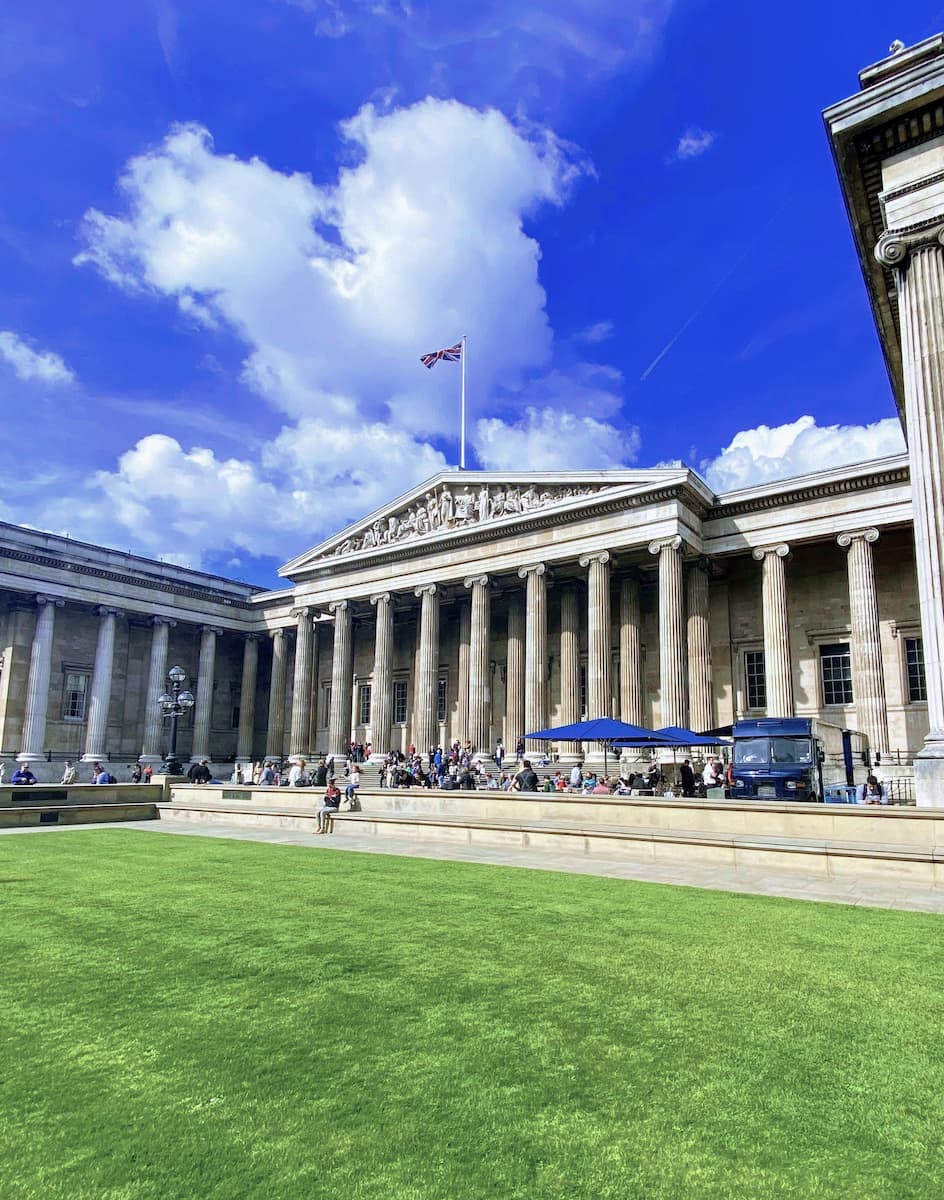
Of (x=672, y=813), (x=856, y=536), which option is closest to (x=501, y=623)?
(x=856, y=536)

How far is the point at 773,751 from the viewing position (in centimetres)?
2208

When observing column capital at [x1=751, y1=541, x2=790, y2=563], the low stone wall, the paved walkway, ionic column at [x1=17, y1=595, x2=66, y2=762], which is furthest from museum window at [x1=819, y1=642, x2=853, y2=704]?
ionic column at [x1=17, y1=595, x2=66, y2=762]

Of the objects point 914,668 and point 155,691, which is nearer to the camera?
point 914,668

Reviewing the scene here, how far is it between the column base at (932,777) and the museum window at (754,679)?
2286 cm

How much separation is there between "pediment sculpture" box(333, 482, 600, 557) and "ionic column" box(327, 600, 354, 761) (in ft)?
12.2

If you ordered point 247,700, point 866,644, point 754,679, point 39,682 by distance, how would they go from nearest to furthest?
point 866,644
point 754,679
point 39,682
point 247,700

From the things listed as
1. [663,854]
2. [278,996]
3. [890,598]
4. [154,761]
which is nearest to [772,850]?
[663,854]

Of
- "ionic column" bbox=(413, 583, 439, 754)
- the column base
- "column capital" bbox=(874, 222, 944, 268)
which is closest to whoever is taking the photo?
the column base

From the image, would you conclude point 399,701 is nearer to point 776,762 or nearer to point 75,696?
point 75,696

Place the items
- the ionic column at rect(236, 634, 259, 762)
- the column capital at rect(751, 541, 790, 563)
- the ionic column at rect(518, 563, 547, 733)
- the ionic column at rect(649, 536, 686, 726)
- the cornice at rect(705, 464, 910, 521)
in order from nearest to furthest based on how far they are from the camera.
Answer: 1. the cornice at rect(705, 464, 910, 521)
2. the ionic column at rect(649, 536, 686, 726)
3. the column capital at rect(751, 541, 790, 563)
4. the ionic column at rect(518, 563, 547, 733)
5. the ionic column at rect(236, 634, 259, 762)

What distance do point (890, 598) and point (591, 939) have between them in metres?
30.6

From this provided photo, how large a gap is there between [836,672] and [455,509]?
19.9m

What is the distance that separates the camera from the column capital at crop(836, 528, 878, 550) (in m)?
30.8

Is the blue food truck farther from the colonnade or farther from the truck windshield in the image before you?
the colonnade
